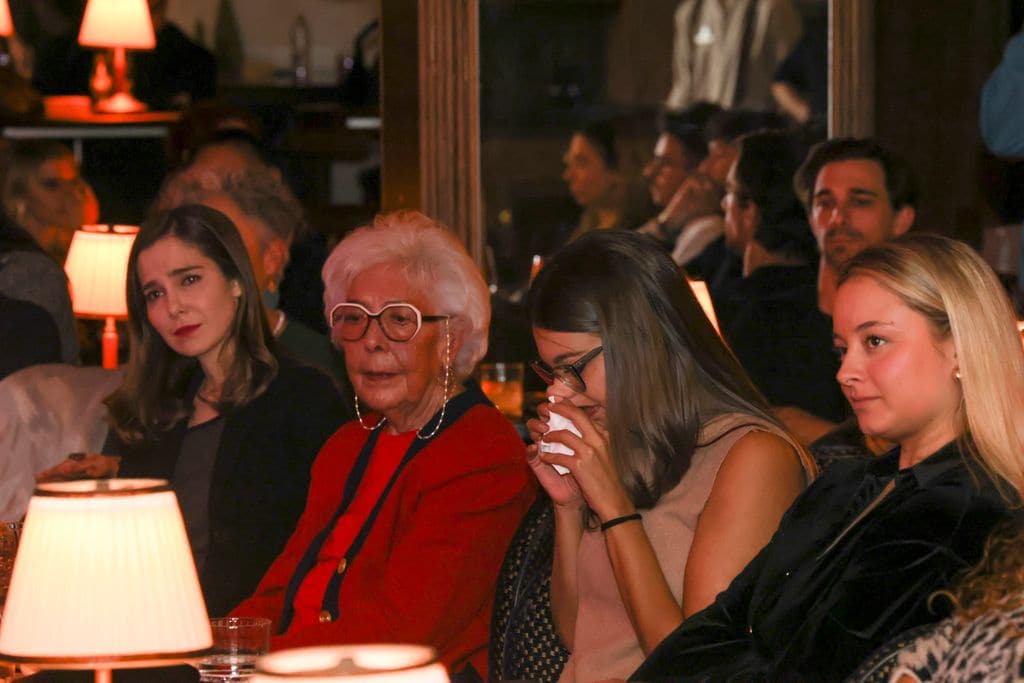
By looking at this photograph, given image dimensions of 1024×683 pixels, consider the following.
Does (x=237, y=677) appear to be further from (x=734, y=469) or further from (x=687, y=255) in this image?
(x=687, y=255)

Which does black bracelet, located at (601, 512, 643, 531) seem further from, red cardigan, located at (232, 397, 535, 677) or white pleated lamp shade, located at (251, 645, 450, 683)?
white pleated lamp shade, located at (251, 645, 450, 683)

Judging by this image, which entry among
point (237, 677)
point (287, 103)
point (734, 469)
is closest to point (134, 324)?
point (237, 677)

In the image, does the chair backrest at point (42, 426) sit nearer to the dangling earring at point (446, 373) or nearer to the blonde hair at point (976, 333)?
the dangling earring at point (446, 373)

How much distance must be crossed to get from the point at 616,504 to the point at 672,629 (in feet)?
0.70

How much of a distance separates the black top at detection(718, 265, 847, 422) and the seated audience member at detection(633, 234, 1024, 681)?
8.18 feet

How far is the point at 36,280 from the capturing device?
473cm

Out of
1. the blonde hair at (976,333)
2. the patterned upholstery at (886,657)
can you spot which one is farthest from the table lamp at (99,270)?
the patterned upholstery at (886,657)

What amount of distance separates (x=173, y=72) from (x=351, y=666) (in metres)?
6.52

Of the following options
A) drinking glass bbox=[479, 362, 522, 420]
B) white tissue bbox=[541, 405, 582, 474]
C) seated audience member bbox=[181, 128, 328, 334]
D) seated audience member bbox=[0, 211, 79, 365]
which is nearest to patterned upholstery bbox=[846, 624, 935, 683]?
white tissue bbox=[541, 405, 582, 474]

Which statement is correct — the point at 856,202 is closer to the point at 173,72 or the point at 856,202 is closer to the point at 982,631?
the point at 982,631

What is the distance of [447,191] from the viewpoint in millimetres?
6117

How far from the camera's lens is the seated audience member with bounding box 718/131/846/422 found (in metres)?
4.93

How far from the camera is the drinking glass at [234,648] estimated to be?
2.57 m

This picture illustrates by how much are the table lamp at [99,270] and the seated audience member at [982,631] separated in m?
3.40
